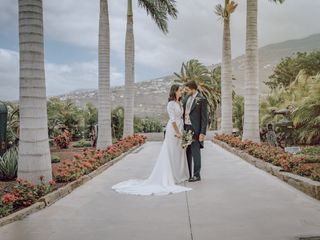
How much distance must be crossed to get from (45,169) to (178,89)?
320cm

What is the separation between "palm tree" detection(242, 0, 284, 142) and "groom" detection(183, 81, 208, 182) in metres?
5.83

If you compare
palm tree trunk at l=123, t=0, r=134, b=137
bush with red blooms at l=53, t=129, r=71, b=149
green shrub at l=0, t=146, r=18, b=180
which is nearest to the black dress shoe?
green shrub at l=0, t=146, r=18, b=180

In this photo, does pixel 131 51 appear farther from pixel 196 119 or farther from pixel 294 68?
pixel 294 68

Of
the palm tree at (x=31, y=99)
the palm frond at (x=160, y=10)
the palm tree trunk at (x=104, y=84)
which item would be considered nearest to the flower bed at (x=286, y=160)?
the palm tree trunk at (x=104, y=84)

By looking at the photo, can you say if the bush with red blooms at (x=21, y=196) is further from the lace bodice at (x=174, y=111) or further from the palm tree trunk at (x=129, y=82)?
the palm tree trunk at (x=129, y=82)

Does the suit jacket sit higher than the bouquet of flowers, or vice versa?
the suit jacket

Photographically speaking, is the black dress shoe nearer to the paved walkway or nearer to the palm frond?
the paved walkway

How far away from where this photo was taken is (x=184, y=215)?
6543 millimetres

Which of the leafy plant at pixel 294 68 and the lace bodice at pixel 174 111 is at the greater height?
the leafy plant at pixel 294 68

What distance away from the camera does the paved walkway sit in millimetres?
5574

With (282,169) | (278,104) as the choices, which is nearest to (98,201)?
(282,169)

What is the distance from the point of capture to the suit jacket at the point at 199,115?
9875mm

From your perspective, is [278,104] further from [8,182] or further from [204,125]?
[8,182]

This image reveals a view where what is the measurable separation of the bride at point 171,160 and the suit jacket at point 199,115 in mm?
299
